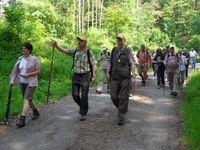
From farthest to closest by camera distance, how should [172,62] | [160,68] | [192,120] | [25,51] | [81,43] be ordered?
[160,68] < [172,62] < [192,120] < [81,43] < [25,51]

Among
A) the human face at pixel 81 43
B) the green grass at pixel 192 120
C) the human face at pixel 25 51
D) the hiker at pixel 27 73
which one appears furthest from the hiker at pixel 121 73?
the human face at pixel 25 51

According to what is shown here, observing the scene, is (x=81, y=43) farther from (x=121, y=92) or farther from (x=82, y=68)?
(x=121, y=92)

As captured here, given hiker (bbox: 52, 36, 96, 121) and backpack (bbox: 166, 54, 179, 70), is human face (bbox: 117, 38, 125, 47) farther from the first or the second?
backpack (bbox: 166, 54, 179, 70)

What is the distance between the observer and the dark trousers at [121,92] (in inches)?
396

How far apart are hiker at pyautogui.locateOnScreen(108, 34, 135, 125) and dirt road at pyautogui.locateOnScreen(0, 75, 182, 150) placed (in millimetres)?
583

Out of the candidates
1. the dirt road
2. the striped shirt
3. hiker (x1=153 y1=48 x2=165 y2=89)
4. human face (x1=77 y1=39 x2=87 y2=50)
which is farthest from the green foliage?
human face (x1=77 y1=39 x2=87 y2=50)

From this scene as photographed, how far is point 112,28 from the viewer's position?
4800 centimetres

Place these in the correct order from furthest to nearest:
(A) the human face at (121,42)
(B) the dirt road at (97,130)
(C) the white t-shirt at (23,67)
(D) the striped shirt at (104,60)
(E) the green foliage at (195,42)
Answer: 1. (E) the green foliage at (195,42)
2. (D) the striped shirt at (104,60)
3. (C) the white t-shirt at (23,67)
4. (A) the human face at (121,42)
5. (B) the dirt road at (97,130)

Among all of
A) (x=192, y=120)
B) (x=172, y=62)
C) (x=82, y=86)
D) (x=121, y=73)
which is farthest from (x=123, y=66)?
(x=172, y=62)

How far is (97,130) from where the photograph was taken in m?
9.66

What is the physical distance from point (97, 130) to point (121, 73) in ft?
4.77

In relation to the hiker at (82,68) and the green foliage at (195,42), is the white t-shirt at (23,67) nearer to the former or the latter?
the hiker at (82,68)

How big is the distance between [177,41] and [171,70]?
52.3 m

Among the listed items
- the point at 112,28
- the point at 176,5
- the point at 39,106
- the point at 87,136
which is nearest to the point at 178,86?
the point at 39,106
